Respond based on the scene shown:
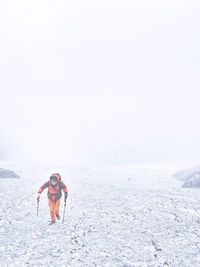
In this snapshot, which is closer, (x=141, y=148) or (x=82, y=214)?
(x=82, y=214)

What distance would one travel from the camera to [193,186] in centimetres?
2914

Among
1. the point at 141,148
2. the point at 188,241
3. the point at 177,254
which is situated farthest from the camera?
the point at 141,148

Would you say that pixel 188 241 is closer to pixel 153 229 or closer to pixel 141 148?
pixel 153 229

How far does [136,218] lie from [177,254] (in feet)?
14.7

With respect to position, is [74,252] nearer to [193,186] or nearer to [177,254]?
[177,254]

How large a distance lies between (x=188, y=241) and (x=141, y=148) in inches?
5152

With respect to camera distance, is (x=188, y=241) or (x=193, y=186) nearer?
(x=188, y=241)

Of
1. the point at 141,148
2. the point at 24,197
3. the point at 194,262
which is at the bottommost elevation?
the point at 194,262

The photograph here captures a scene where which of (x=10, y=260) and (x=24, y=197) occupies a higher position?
(x=24, y=197)

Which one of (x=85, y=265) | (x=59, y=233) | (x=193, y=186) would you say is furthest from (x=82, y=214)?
(x=193, y=186)

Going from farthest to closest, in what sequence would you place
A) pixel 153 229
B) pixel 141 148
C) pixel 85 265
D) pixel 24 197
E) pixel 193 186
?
pixel 141 148 → pixel 193 186 → pixel 24 197 → pixel 153 229 → pixel 85 265

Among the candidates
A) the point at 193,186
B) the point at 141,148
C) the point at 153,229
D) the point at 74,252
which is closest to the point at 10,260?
the point at 74,252

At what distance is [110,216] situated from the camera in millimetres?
13117

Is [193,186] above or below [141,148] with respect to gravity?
below
